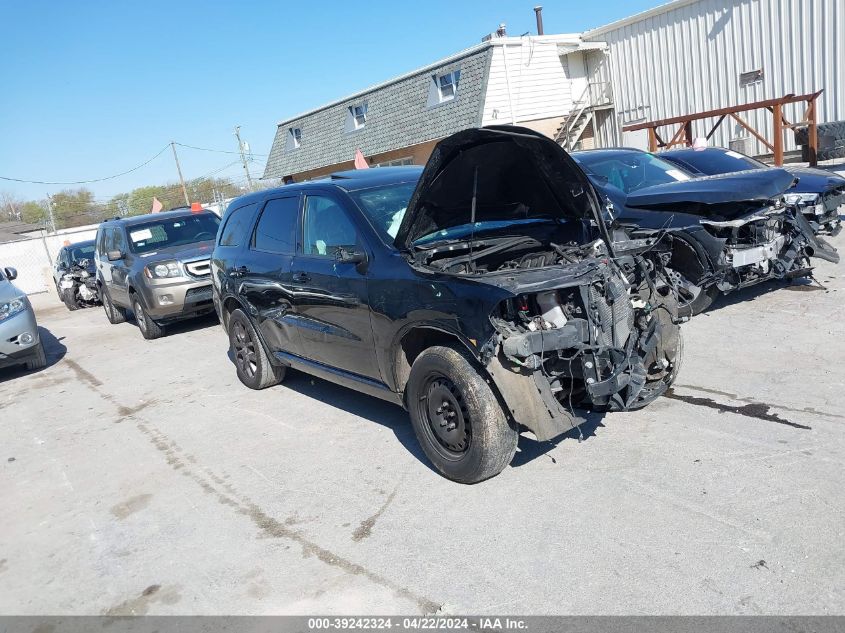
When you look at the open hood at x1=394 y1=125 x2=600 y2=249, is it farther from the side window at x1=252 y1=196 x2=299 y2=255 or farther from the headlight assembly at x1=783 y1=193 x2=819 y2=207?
the headlight assembly at x1=783 y1=193 x2=819 y2=207

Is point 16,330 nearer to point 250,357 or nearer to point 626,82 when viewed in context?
point 250,357

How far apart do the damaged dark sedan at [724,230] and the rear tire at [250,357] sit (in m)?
3.67

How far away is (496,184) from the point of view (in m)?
4.69

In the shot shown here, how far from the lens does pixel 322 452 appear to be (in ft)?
16.6

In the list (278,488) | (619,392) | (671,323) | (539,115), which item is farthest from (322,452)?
(539,115)

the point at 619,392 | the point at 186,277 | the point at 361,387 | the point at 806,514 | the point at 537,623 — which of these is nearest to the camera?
the point at 537,623

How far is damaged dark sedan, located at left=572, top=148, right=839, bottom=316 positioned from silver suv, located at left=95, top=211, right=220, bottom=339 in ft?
20.7

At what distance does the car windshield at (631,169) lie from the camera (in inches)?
314

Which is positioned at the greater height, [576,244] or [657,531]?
[576,244]

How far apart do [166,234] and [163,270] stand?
1.20 meters

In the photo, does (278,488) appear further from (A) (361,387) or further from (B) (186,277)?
(B) (186,277)

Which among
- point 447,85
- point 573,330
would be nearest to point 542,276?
point 573,330

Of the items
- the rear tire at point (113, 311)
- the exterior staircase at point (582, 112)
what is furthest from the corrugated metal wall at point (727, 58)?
the rear tire at point (113, 311)

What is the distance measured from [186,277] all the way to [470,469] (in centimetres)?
739
